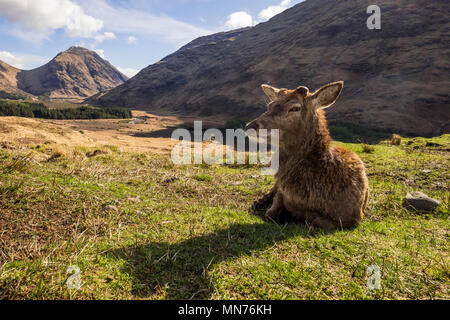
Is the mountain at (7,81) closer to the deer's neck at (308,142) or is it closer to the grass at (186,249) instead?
the grass at (186,249)

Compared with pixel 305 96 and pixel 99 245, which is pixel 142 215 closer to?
pixel 99 245

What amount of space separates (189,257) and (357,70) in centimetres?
5620

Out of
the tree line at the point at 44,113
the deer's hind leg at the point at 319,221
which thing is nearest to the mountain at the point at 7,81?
the tree line at the point at 44,113

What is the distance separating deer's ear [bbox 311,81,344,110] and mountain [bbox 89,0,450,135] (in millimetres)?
33110

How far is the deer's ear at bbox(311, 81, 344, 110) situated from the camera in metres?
3.87

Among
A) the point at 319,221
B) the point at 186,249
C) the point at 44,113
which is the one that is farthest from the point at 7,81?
the point at 319,221

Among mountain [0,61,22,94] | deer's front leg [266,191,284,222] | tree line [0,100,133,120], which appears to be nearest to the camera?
deer's front leg [266,191,284,222]

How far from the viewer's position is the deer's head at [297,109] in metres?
3.80

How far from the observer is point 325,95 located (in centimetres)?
396

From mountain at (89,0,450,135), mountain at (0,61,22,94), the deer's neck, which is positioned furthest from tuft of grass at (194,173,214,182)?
mountain at (0,61,22,94)

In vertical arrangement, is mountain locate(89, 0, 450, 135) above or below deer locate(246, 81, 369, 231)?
above

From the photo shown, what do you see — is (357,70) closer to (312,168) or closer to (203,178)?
(203,178)

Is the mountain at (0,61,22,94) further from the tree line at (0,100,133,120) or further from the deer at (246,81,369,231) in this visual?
the deer at (246,81,369,231)
